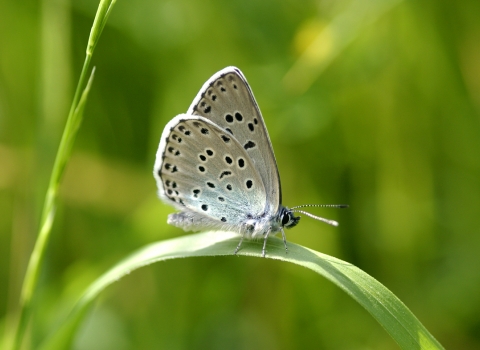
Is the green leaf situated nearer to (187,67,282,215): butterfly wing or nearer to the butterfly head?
the butterfly head

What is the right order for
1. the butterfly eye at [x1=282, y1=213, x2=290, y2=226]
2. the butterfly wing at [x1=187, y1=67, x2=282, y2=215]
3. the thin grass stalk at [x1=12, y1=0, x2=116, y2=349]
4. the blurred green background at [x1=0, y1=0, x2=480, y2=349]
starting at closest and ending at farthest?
the thin grass stalk at [x1=12, y1=0, x2=116, y2=349], the butterfly wing at [x1=187, y1=67, x2=282, y2=215], the butterfly eye at [x1=282, y1=213, x2=290, y2=226], the blurred green background at [x1=0, y1=0, x2=480, y2=349]

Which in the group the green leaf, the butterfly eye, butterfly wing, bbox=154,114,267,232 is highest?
butterfly wing, bbox=154,114,267,232

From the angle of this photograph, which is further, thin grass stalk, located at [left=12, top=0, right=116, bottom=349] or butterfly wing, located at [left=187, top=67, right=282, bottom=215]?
butterfly wing, located at [left=187, top=67, right=282, bottom=215]

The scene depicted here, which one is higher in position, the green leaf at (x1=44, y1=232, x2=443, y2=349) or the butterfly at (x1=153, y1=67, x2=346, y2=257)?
the butterfly at (x1=153, y1=67, x2=346, y2=257)

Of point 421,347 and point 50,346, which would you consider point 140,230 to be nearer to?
point 50,346

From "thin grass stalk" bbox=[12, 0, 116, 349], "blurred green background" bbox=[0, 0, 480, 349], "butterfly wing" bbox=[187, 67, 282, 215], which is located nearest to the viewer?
"thin grass stalk" bbox=[12, 0, 116, 349]

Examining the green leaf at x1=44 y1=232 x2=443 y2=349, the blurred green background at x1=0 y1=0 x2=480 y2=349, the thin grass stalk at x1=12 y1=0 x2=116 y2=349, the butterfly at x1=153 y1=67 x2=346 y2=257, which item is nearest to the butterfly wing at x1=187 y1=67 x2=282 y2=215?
the butterfly at x1=153 y1=67 x2=346 y2=257

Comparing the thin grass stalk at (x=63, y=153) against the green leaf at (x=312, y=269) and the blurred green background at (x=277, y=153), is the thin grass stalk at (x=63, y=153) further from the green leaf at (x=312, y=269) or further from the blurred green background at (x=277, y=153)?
the blurred green background at (x=277, y=153)
